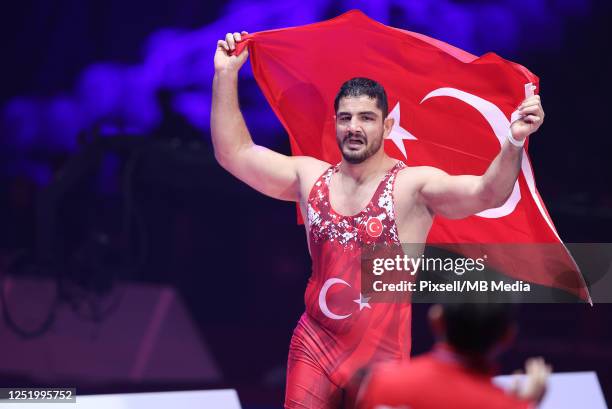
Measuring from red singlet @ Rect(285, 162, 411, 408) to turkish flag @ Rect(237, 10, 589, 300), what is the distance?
659 mm

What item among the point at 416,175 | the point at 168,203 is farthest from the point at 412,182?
the point at 168,203

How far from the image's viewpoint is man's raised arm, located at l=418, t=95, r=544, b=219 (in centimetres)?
343

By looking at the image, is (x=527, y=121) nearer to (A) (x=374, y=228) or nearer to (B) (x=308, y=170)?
(A) (x=374, y=228)

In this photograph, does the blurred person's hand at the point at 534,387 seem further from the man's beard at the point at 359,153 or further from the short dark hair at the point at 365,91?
the short dark hair at the point at 365,91

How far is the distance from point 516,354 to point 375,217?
10.2ft

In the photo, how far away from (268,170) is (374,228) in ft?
1.84

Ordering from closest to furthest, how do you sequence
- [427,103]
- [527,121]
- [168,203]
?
[527,121], [427,103], [168,203]

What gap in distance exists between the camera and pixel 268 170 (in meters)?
4.02

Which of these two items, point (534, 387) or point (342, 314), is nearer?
point (534, 387)

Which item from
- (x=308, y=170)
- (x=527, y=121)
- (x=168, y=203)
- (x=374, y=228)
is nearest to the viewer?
(x=527, y=121)

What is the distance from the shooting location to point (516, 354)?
6.46 metres

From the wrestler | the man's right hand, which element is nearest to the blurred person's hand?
the wrestler

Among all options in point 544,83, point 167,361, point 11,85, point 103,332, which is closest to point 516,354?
point 544,83

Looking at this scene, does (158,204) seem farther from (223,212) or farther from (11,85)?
(11,85)
